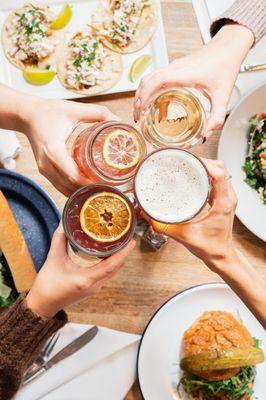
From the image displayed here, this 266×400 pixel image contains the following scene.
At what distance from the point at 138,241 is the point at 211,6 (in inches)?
28.8

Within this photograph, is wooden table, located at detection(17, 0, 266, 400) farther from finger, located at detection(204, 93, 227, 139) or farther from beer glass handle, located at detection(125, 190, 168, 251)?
finger, located at detection(204, 93, 227, 139)

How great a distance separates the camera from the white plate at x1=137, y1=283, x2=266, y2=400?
1.34m

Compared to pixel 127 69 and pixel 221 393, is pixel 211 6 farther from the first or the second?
pixel 221 393

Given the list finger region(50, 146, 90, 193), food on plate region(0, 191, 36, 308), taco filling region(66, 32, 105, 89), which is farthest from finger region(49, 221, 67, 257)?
taco filling region(66, 32, 105, 89)

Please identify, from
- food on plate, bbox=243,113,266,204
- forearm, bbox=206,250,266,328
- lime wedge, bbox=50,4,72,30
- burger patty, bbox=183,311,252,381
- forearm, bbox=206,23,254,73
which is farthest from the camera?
lime wedge, bbox=50,4,72,30

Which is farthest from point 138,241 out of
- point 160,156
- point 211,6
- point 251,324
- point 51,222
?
point 211,6

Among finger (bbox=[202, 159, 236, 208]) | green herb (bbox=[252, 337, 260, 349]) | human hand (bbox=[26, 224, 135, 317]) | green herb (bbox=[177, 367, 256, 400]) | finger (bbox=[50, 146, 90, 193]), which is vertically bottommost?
green herb (bbox=[177, 367, 256, 400])

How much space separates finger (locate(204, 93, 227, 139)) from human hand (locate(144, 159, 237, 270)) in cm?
12

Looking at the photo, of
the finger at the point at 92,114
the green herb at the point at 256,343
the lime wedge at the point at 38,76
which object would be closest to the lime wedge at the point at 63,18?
the lime wedge at the point at 38,76

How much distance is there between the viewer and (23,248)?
1275mm

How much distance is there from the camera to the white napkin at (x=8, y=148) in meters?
1.38

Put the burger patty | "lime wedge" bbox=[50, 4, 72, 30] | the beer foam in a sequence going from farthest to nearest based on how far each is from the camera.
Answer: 1. "lime wedge" bbox=[50, 4, 72, 30]
2. the burger patty
3. the beer foam

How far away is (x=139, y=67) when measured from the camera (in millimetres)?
1506

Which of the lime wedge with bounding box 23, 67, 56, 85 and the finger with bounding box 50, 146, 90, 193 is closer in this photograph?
the finger with bounding box 50, 146, 90, 193
